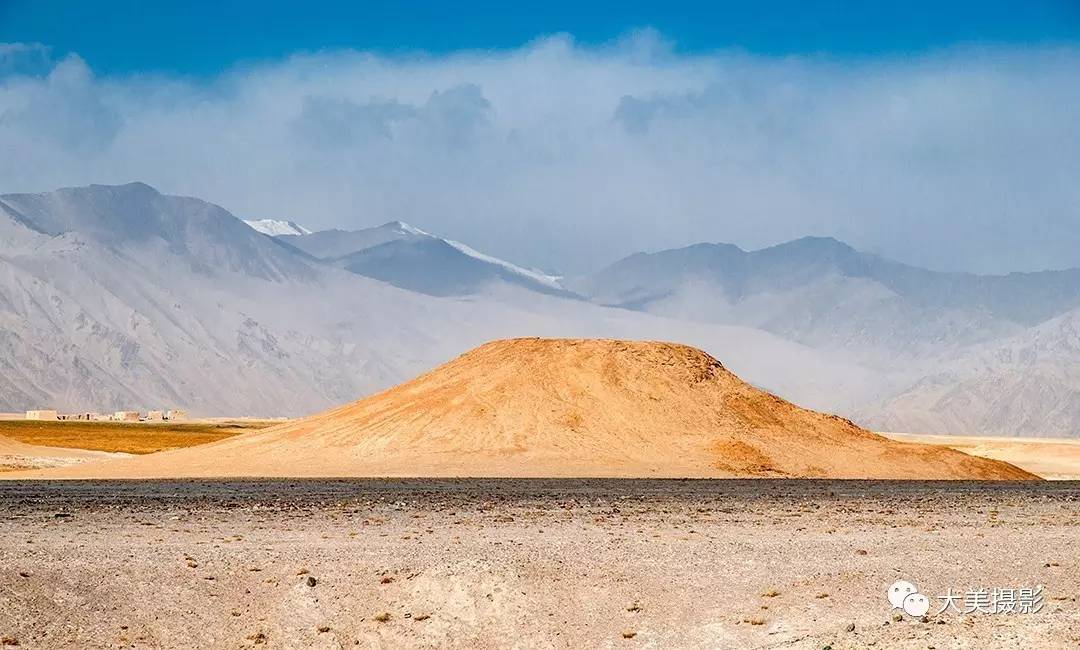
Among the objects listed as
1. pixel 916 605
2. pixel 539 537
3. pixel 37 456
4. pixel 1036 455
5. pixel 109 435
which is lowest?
pixel 916 605

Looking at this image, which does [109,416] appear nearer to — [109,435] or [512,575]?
[109,435]

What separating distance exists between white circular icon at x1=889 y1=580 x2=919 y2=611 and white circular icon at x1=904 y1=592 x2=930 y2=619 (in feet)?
0.62

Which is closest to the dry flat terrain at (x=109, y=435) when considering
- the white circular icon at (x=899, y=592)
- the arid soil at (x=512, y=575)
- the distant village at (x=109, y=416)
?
the distant village at (x=109, y=416)

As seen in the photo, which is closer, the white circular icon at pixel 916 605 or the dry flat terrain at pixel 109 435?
the white circular icon at pixel 916 605

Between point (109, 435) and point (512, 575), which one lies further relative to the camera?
point (109, 435)

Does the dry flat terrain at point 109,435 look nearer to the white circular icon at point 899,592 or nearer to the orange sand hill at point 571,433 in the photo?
the orange sand hill at point 571,433

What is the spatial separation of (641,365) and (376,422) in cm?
1223

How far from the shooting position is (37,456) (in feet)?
234

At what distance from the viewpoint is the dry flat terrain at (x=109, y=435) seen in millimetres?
89387

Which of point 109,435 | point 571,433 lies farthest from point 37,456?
point 109,435

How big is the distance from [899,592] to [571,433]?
121ft

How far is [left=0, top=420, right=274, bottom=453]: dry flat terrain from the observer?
293ft

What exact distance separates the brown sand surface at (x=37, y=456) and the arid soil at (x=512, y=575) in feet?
104

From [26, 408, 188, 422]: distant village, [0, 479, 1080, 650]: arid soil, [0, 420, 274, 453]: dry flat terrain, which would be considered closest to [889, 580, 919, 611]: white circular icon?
[0, 479, 1080, 650]: arid soil
